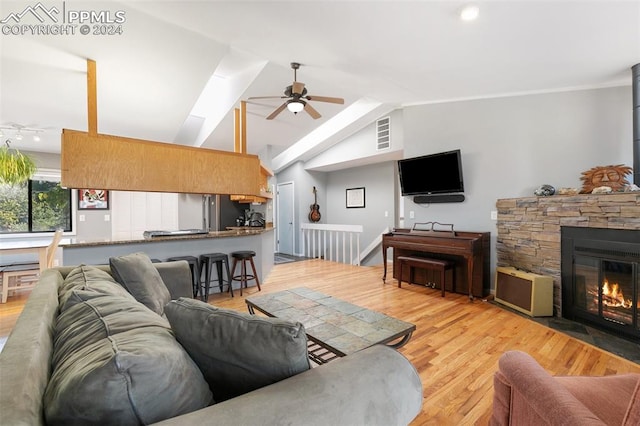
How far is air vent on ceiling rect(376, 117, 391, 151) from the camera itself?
5307 millimetres

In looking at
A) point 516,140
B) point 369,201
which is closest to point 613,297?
point 516,140

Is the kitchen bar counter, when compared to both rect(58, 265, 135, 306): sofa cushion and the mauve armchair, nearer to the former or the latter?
rect(58, 265, 135, 306): sofa cushion

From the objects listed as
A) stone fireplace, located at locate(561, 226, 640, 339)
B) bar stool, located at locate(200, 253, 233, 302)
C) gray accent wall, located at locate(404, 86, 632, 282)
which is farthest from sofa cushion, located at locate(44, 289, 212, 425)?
gray accent wall, located at locate(404, 86, 632, 282)

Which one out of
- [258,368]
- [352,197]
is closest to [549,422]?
[258,368]

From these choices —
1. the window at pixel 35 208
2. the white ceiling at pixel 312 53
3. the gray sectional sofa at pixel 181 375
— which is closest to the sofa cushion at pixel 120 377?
the gray sectional sofa at pixel 181 375

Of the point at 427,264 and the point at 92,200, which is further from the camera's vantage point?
the point at 92,200

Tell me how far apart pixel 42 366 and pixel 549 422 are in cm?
148

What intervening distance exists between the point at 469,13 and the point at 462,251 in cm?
252

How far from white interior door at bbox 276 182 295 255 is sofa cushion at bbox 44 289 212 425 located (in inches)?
260

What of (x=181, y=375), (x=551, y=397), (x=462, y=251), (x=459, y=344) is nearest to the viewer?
(x=181, y=375)

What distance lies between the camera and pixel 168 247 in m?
3.53

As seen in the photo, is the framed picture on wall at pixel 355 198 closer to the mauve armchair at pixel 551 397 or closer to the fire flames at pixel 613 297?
the fire flames at pixel 613 297

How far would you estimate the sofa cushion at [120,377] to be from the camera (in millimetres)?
572

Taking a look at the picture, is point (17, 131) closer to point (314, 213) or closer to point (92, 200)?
point (92, 200)
